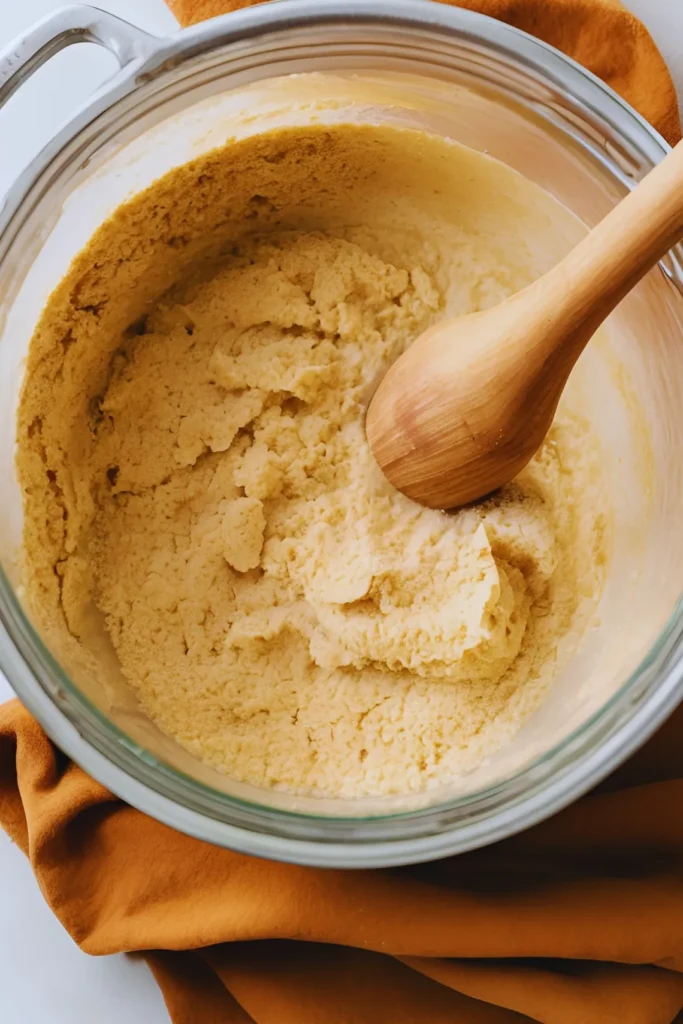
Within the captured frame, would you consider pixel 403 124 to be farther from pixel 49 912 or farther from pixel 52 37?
pixel 49 912

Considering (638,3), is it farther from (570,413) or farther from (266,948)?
(266,948)

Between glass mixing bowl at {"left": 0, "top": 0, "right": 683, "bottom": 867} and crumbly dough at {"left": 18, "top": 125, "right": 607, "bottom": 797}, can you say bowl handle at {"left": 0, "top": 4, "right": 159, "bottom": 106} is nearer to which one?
glass mixing bowl at {"left": 0, "top": 0, "right": 683, "bottom": 867}

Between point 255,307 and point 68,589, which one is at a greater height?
point 255,307

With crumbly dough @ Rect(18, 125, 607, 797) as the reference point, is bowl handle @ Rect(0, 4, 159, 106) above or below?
above

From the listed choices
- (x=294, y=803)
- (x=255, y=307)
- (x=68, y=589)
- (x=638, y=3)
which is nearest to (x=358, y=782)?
(x=294, y=803)

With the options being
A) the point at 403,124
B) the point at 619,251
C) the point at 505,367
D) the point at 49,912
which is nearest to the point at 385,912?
the point at 49,912

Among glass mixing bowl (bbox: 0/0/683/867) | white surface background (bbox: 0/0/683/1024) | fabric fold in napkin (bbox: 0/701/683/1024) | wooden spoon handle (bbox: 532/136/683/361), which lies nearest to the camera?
wooden spoon handle (bbox: 532/136/683/361)

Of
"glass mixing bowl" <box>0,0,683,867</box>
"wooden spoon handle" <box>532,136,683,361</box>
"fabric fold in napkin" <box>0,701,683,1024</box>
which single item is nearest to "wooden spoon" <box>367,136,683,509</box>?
"wooden spoon handle" <box>532,136,683,361</box>
